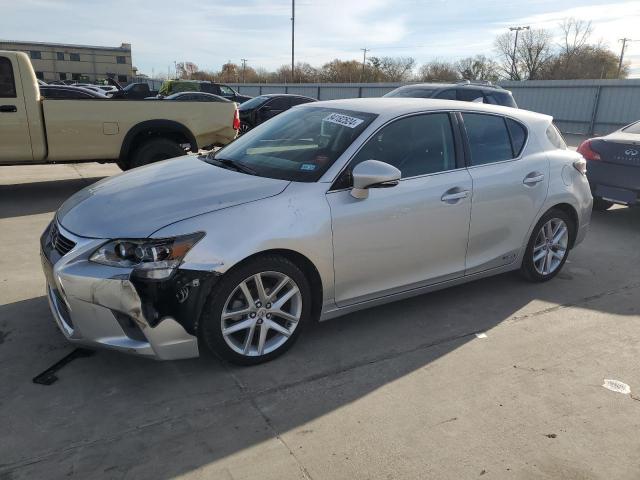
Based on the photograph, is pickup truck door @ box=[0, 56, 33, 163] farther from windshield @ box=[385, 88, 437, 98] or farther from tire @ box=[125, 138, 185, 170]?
windshield @ box=[385, 88, 437, 98]

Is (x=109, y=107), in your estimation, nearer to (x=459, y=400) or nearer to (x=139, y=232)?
(x=139, y=232)

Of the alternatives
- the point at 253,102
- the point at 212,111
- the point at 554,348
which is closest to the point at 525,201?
the point at 554,348

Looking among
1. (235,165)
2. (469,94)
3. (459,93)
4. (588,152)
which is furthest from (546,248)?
(469,94)

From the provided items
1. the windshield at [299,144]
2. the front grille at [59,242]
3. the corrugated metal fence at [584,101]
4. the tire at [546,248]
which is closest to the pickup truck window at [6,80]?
the windshield at [299,144]

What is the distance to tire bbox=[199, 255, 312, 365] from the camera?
306 cm

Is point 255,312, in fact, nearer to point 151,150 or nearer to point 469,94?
point 151,150

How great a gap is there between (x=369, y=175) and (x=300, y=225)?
55 cm

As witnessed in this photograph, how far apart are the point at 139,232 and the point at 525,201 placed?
3085mm

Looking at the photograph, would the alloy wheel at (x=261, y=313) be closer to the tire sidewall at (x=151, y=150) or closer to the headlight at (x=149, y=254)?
the headlight at (x=149, y=254)

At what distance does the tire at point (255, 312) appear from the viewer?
10.0 ft

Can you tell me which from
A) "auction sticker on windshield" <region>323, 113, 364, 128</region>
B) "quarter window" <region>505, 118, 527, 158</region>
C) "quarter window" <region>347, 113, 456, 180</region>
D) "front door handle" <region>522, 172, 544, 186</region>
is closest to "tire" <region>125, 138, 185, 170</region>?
"auction sticker on windshield" <region>323, 113, 364, 128</region>

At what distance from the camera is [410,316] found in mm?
4168

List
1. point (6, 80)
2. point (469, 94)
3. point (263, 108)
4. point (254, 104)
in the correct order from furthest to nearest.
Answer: point (254, 104)
point (263, 108)
point (469, 94)
point (6, 80)

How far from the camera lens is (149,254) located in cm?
291
